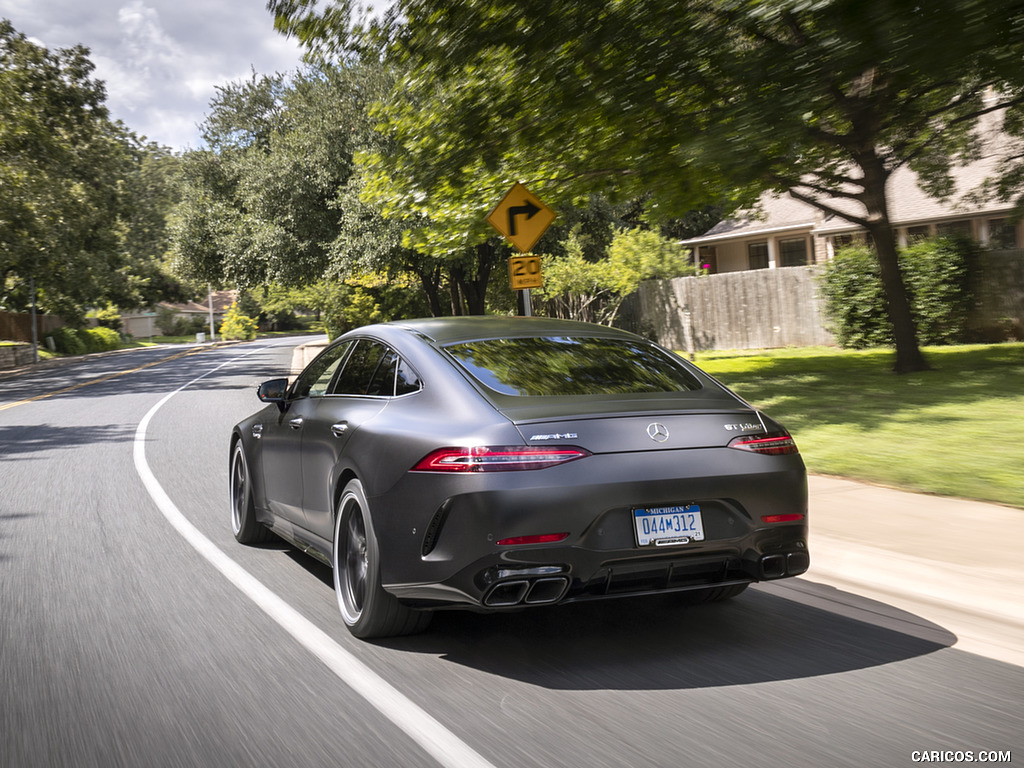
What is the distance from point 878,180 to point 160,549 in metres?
12.7

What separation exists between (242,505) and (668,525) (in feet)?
13.0

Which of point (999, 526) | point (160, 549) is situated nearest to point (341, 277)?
point (160, 549)

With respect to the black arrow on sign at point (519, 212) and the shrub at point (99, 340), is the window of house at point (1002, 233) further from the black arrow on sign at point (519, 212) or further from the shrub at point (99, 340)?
the shrub at point (99, 340)

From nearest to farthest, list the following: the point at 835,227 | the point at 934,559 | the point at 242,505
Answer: the point at 934,559, the point at 242,505, the point at 835,227

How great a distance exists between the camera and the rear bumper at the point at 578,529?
4207mm

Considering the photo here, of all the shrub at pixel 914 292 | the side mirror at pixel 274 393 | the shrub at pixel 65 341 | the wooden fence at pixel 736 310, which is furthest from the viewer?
the shrub at pixel 65 341

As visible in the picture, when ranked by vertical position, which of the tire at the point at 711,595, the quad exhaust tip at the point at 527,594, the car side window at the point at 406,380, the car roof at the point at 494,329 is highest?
the car roof at the point at 494,329

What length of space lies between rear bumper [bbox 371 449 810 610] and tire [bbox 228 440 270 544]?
9.17ft

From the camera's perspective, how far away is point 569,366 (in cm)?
506

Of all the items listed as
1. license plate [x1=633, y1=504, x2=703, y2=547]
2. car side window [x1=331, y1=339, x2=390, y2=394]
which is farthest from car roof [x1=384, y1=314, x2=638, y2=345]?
license plate [x1=633, y1=504, x2=703, y2=547]

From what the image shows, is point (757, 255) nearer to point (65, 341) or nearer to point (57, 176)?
point (57, 176)

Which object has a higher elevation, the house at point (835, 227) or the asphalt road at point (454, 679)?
the house at point (835, 227)

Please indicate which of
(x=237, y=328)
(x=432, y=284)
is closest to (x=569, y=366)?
(x=432, y=284)

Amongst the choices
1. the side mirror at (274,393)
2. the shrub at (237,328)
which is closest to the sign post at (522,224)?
the side mirror at (274,393)
